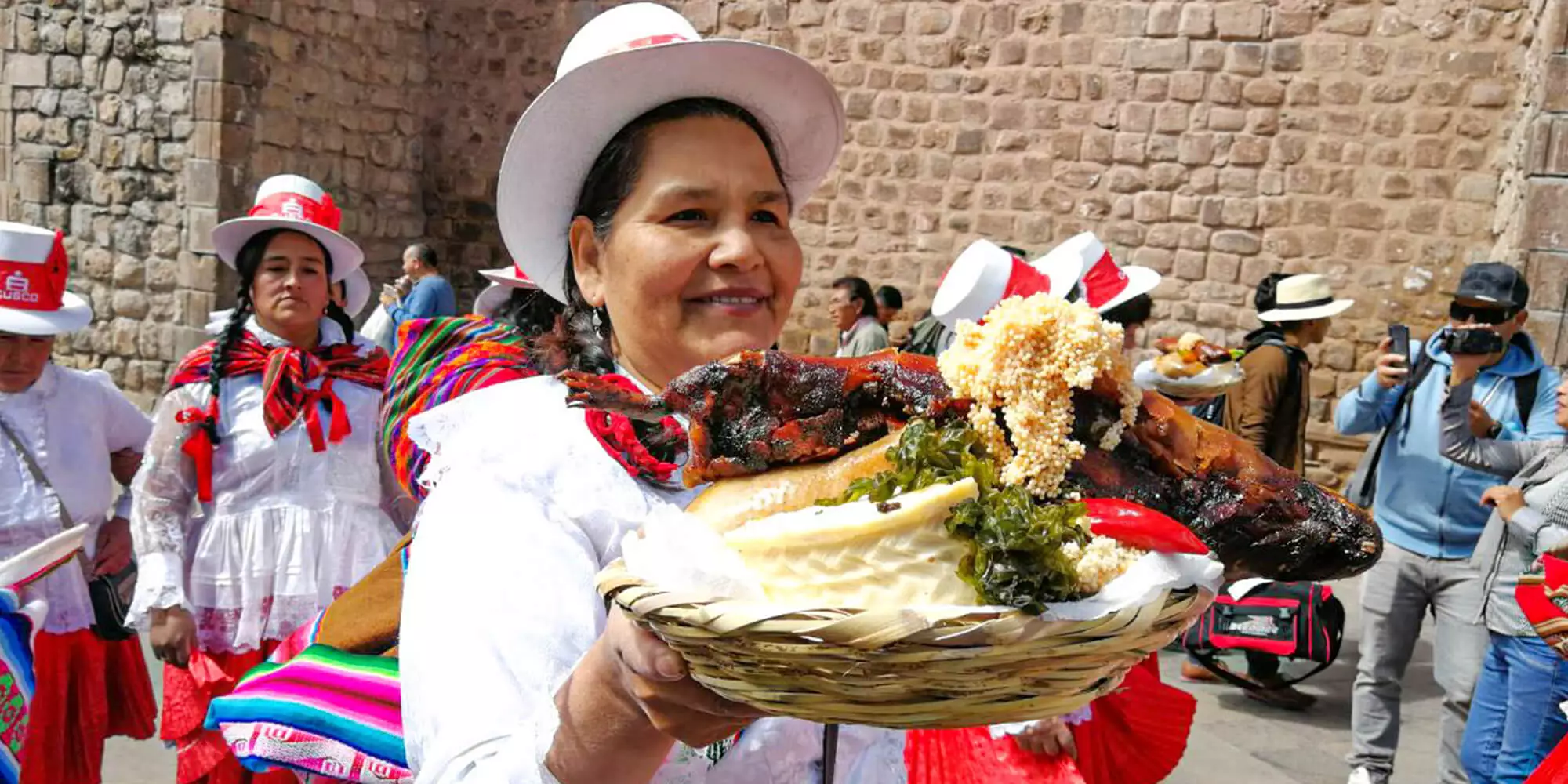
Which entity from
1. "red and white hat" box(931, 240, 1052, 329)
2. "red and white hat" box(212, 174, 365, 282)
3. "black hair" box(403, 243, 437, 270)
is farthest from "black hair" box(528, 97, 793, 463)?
"black hair" box(403, 243, 437, 270)

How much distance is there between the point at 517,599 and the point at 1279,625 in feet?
18.7

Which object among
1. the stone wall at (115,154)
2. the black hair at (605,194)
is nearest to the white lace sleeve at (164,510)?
the black hair at (605,194)

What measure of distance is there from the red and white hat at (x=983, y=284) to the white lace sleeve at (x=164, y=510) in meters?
2.33

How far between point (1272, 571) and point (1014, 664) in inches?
13.3

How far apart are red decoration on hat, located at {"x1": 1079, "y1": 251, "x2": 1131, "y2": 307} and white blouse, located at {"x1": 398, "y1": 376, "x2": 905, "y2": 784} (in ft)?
10.7

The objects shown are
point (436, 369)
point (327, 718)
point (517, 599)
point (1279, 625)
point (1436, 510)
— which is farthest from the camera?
point (1279, 625)

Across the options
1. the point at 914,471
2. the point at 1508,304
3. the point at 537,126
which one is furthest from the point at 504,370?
the point at 1508,304

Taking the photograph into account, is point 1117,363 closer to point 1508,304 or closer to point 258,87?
point 1508,304

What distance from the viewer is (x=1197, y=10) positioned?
36.6 feet

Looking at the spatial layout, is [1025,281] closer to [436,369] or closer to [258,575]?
[436,369]

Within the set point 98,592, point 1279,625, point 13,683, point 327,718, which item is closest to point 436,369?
point 327,718

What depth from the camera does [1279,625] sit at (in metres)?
6.25

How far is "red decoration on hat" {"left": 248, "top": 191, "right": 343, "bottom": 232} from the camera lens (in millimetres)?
4340

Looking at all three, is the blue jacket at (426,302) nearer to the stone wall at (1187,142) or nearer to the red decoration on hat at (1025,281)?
the stone wall at (1187,142)
